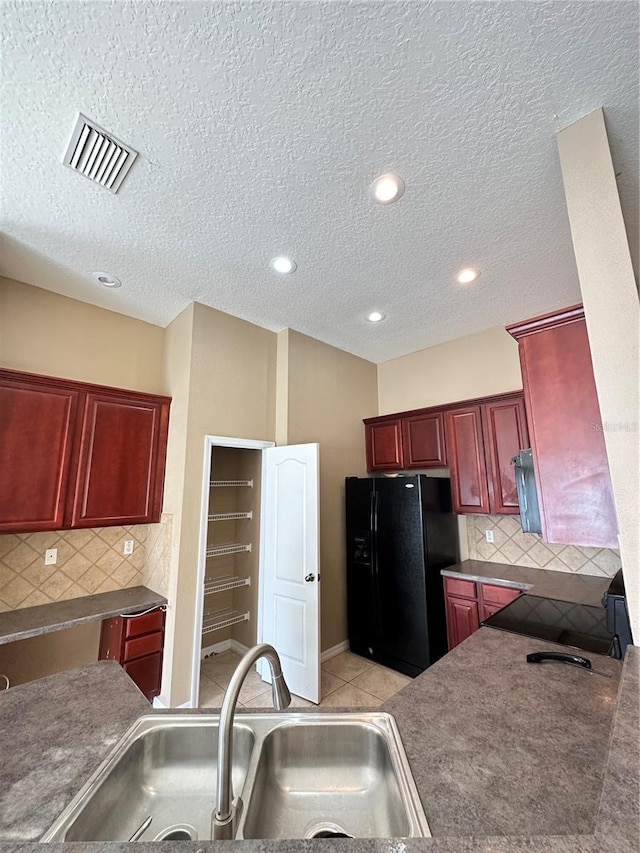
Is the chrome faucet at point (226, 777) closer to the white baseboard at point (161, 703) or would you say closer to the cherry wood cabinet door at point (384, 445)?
the white baseboard at point (161, 703)

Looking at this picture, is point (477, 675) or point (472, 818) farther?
point (477, 675)

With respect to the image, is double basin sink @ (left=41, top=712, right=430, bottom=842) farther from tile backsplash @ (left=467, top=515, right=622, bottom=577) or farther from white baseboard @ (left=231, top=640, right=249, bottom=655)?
white baseboard @ (left=231, top=640, right=249, bottom=655)

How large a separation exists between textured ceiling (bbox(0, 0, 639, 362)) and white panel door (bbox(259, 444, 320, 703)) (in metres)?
1.56

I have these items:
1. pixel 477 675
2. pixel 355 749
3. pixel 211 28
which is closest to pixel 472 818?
pixel 355 749

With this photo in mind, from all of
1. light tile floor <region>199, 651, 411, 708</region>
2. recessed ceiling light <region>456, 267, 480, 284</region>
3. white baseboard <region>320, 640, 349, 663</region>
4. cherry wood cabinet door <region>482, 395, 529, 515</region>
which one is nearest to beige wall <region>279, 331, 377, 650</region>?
white baseboard <region>320, 640, 349, 663</region>

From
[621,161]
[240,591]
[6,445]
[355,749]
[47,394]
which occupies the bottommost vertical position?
[240,591]

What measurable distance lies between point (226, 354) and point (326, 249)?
1.29 meters

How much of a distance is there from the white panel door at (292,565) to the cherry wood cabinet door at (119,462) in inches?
38.1

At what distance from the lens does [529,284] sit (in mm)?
2689

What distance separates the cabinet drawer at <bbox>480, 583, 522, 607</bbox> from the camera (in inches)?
101

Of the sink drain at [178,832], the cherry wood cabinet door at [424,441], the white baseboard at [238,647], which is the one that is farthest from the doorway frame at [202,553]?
the sink drain at [178,832]

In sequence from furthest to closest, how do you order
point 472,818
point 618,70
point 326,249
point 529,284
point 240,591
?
1. point 240,591
2. point 529,284
3. point 326,249
4. point 618,70
5. point 472,818

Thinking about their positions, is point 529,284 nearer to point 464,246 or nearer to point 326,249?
point 464,246

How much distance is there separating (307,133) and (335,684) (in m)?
3.70
